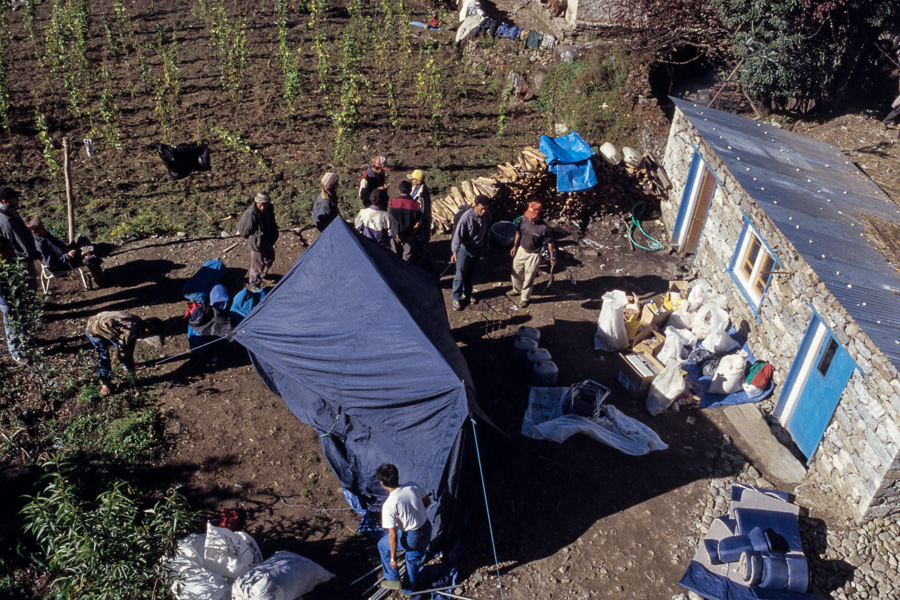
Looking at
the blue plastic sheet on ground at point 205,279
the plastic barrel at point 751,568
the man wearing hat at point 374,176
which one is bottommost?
the plastic barrel at point 751,568

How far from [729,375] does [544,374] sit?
2395 millimetres

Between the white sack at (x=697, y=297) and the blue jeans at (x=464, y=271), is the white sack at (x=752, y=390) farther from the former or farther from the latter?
the blue jeans at (x=464, y=271)

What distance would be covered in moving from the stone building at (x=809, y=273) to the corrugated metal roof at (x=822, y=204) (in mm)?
21

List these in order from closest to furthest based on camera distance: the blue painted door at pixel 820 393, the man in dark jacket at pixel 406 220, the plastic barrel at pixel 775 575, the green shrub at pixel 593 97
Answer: the plastic barrel at pixel 775 575
the blue painted door at pixel 820 393
the man in dark jacket at pixel 406 220
the green shrub at pixel 593 97

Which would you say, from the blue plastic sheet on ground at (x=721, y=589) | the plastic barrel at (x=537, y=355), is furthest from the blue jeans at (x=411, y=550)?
the plastic barrel at (x=537, y=355)

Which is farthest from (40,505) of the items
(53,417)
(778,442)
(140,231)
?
(778,442)

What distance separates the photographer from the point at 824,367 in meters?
6.94

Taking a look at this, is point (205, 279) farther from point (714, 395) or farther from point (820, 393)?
point (820, 393)

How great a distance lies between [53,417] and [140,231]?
4006 mm

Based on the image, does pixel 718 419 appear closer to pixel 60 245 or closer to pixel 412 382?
pixel 412 382

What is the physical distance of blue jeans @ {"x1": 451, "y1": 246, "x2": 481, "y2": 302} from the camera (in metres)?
8.63

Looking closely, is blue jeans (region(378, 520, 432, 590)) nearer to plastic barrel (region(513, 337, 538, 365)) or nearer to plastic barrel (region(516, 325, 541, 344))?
plastic barrel (region(513, 337, 538, 365))

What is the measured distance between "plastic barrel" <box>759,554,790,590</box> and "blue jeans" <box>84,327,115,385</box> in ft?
23.9

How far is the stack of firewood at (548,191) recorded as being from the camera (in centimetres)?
1073
